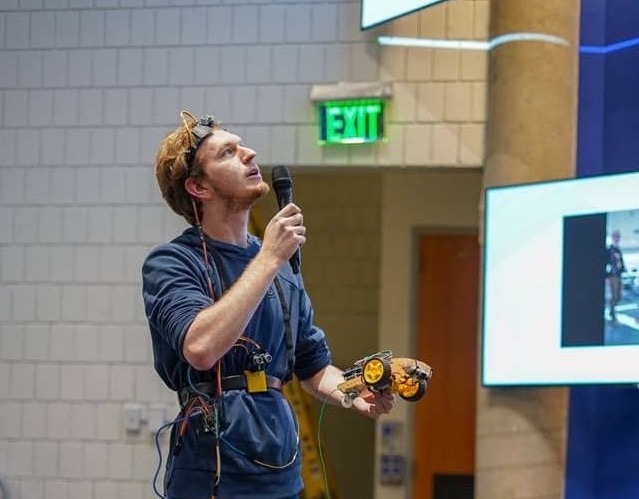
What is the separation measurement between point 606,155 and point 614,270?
63 cm

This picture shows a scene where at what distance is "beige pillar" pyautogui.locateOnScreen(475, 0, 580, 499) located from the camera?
14.3 feet

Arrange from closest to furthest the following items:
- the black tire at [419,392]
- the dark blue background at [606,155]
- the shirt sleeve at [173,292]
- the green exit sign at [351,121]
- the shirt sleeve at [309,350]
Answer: the shirt sleeve at [173,292] → the black tire at [419,392] → the shirt sleeve at [309,350] → the dark blue background at [606,155] → the green exit sign at [351,121]

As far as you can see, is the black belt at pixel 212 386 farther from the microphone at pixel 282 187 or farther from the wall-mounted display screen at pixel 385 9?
the wall-mounted display screen at pixel 385 9

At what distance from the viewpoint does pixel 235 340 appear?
72.7 inches

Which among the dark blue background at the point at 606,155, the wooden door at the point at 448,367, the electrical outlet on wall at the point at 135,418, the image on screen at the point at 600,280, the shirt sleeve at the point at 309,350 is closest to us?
the shirt sleeve at the point at 309,350

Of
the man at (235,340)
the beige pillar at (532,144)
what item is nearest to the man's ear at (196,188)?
the man at (235,340)

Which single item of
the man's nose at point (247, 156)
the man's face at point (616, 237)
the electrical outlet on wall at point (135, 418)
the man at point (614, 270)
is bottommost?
the electrical outlet on wall at point (135, 418)

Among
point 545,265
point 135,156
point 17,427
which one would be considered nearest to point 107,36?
point 135,156

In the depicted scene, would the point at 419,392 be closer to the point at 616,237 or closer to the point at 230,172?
the point at 230,172

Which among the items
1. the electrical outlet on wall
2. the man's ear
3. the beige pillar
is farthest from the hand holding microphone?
the electrical outlet on wall

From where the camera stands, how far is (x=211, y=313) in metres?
1.83

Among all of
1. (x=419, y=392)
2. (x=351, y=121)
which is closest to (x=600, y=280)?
(x=351, y=121)

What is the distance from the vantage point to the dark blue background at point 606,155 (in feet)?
14.2

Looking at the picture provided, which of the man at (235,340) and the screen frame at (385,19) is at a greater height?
the screen frame at (385,19)
